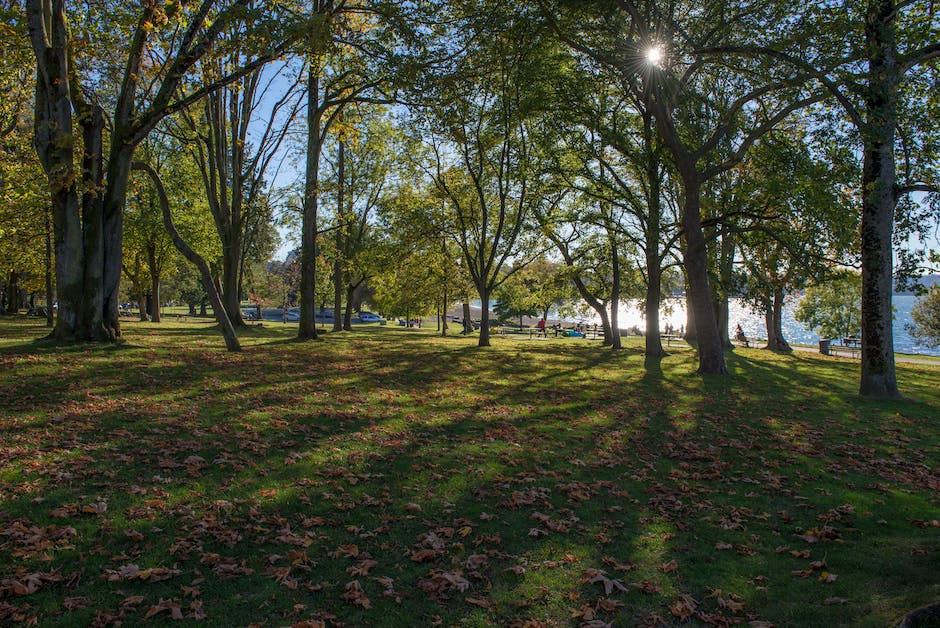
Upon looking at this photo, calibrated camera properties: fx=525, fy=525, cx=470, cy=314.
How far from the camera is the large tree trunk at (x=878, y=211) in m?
11.6

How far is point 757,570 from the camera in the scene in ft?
15.9

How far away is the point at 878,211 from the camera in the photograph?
13.1 meters

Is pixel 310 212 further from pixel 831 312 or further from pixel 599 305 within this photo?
pixel 831 312

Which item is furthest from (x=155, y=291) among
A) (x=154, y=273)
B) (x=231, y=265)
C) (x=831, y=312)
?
(x=831, y=312)

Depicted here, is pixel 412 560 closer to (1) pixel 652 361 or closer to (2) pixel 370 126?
(1) pixel 652 361

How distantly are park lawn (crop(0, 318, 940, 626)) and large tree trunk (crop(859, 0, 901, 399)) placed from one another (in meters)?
2.42

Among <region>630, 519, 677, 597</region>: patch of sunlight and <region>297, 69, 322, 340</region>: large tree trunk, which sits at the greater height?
<region>297, 69, 322, 340</region>: large tree trunk

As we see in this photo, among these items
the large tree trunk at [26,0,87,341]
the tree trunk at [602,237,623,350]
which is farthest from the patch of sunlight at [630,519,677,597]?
the tree trunk at [602,237,623,350]

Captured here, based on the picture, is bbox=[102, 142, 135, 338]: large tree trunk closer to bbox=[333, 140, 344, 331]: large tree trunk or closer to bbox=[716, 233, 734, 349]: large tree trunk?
bbox=[333, 140, 344, 331]: large tree trunk

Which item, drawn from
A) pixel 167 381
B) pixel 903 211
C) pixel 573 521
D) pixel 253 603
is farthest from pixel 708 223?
pixel 253 603

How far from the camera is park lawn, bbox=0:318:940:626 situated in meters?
3.99

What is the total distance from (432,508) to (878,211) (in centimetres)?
1377

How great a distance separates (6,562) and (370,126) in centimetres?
2844

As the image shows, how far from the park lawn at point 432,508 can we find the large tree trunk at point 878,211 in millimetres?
2422
